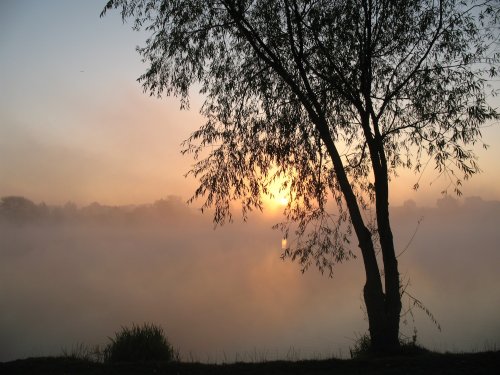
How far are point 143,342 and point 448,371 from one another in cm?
703

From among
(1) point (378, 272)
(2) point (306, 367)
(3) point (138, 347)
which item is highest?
(1) point (378, 272)

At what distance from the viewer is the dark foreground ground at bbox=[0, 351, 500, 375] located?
6.76 metres

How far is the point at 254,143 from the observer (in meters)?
9.91

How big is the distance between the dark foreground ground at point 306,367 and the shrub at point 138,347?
1971mm

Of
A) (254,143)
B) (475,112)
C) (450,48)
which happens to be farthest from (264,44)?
(475,112)

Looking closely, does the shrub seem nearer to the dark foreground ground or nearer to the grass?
the grass

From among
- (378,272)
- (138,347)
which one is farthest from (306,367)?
(138,347)

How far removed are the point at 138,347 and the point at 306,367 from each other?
187 inches

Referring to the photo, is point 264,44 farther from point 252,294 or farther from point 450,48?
point 252,294

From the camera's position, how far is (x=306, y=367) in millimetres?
7336

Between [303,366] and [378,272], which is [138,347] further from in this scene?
[378,272]

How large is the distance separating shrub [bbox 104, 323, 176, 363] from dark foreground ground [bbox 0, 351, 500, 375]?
1.97m

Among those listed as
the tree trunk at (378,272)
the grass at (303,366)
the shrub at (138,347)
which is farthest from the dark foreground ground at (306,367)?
the shrub at (138,347)

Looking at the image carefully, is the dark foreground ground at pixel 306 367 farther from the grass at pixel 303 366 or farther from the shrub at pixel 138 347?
the shrub at pixel 138 347
